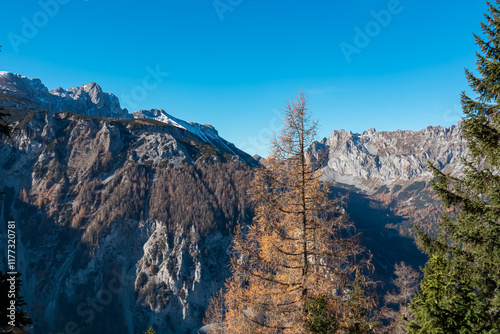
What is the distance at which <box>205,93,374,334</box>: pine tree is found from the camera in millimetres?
9562

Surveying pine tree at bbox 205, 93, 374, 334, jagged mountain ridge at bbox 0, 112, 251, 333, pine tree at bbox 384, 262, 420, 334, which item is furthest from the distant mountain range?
pine tree at bbox 205, 93, 374, 334

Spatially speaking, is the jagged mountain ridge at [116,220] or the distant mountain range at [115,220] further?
the jagged mountain ridge at [116,220]

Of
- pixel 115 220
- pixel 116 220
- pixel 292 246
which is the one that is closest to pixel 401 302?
pixel 292 246

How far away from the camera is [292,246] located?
1059 cm

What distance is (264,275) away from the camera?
34.0 ft

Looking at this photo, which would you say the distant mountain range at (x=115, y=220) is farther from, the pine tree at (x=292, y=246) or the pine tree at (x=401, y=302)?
the pine tree at (x=292, y=246)

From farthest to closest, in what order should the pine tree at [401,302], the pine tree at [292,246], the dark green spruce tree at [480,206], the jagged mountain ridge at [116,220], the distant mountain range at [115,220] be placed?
the jagged mountain ridge at [116,220]
the distant mountain range at [115,220]
the pine tree at [401,302]
the pine tree at [292,246]
the dark green spruce tree at [480,206]

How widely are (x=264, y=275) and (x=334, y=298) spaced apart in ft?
8.98

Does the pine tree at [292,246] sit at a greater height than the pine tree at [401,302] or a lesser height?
greater

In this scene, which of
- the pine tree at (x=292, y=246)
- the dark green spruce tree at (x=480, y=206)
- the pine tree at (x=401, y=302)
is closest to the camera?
the dark green spruce tree at (x=480, y=206)

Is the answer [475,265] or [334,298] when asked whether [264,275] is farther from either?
[475,265]

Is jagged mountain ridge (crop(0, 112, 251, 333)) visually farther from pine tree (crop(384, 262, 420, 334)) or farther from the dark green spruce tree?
→ the dark green spruce tree

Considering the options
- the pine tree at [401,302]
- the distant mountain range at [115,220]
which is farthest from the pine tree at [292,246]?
the distant mountain range at [115,220]

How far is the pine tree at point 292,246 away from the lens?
956cm
